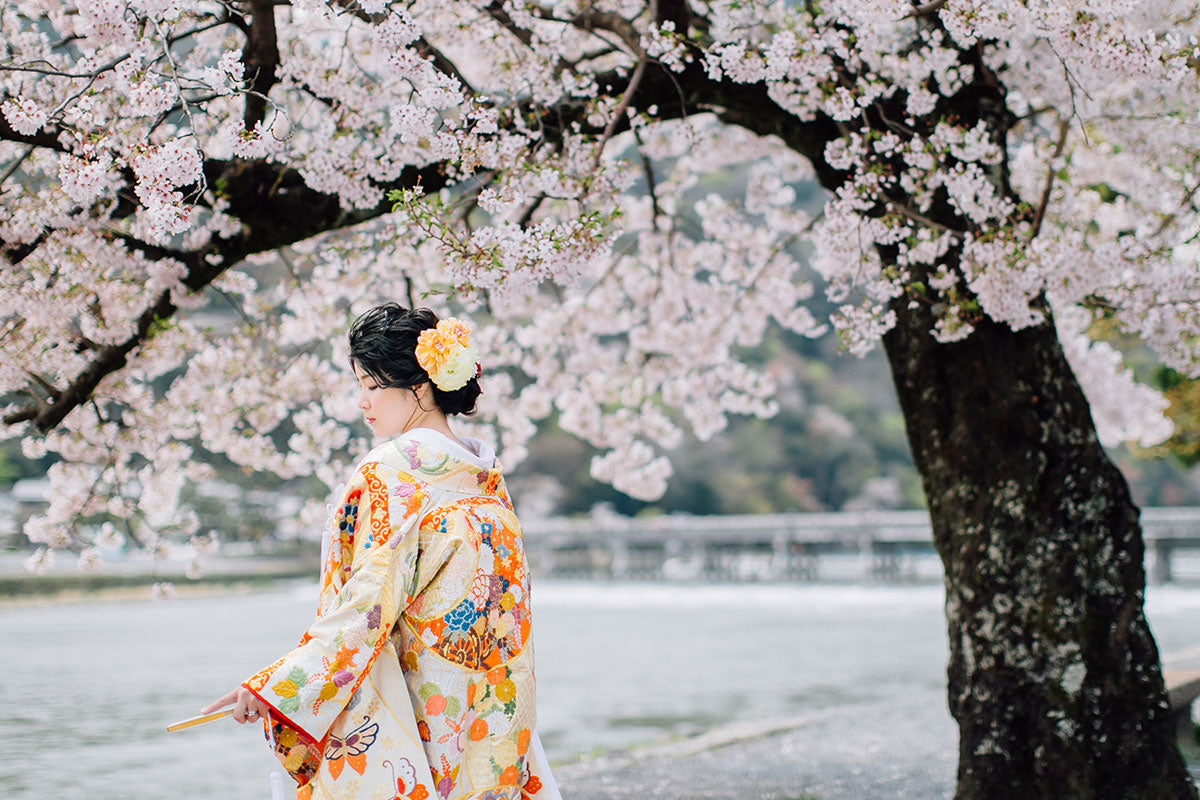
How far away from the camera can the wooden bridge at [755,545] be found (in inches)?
1149

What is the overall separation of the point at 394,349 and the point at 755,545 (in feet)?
118

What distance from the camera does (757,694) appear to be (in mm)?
8703

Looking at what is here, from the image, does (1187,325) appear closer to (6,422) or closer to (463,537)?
(463,537)

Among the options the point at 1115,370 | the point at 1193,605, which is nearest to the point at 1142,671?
the point at 1115,370

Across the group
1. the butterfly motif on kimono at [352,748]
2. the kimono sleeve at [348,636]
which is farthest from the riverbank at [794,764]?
the kimono sleeve at [348,636]

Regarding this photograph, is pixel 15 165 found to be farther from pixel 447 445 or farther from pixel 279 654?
pixel 279 654

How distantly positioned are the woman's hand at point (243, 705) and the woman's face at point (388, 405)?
1.81 feet

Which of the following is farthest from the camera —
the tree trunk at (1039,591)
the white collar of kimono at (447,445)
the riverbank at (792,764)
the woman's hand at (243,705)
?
the riverbank at (792,764)

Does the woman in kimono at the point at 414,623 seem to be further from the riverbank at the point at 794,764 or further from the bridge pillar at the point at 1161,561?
the bridge pillar at the point at 1161,561

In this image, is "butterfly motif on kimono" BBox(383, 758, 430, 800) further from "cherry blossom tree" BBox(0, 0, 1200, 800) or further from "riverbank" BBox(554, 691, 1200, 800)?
"riverbank" BBox(554, 691, 1200, 800)

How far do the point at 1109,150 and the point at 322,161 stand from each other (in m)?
4.36

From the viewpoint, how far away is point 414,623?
2018 mm

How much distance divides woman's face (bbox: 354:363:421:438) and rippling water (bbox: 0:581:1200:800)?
140 inches

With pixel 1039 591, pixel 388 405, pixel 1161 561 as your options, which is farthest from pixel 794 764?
pixel 1161 561
